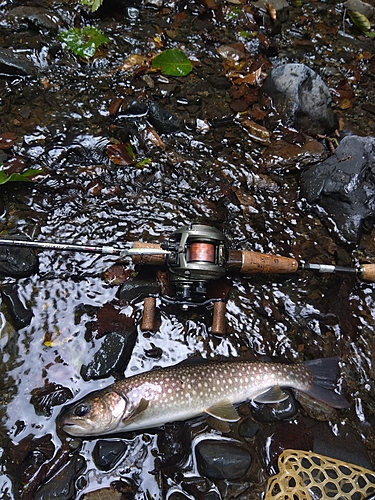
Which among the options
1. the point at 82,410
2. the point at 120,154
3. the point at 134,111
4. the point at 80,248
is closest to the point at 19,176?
the point at 120,154

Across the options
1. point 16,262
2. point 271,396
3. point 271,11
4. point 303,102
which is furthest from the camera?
point 271,11

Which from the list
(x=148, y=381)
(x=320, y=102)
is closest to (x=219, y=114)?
(x=320, y=102)

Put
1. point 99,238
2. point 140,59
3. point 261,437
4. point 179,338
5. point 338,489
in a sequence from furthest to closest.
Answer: point 140,59 < point 99,238 < point 179,338 < point 261,437 < point 338,489

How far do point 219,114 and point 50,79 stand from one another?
2.24m

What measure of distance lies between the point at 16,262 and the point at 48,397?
1241mm

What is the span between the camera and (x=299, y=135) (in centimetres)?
536

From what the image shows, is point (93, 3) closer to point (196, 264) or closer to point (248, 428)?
point (196, 264)

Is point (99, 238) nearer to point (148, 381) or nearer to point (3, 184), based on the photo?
point (3, 184)

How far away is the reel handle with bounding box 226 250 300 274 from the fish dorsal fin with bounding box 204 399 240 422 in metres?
1.12

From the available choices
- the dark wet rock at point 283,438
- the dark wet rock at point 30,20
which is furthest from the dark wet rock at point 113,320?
the dark wet rock at point 30,20

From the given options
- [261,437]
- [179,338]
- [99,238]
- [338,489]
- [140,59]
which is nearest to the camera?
[338,489]

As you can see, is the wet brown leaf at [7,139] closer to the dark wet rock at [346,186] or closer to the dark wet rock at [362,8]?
the dark wet rock at [346,186]

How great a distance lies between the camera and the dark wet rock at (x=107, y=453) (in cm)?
311

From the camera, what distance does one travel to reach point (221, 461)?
3.15 meters
